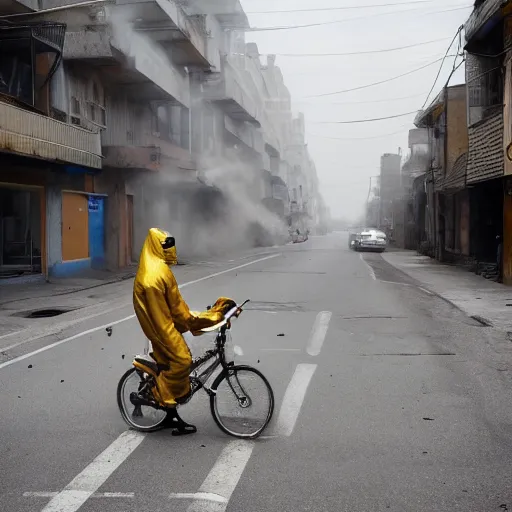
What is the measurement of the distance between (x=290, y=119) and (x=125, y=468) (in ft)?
394

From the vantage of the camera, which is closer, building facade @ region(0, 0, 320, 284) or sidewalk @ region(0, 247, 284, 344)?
sidewalk @ region(0, 247, 284, 344)

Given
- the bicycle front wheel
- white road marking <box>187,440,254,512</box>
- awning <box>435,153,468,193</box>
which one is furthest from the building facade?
white road marking <box>187,440,254,512</box>

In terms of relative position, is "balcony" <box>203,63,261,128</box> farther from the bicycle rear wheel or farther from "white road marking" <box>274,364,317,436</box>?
the bicycle rear wheel

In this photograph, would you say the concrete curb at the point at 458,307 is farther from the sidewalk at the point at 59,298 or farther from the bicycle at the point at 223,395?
the bicycle at the point at 223,395

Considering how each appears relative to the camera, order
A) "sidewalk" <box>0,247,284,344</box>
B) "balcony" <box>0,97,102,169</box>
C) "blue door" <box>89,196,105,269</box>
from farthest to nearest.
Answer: "blue door" <box>89,196,105,269</box>, "balcony" <box>0,97,102,169</box>, "sidewalk" <box>0,247,284,344</box>

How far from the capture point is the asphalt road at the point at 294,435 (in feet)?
13.3

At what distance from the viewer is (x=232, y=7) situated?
51375mm

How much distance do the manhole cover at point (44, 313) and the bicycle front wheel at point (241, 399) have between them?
27.3 ft

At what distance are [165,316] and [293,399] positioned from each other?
1.95 metres

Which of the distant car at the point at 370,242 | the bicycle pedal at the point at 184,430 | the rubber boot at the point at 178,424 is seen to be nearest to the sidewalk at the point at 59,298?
the rubber boot at the point at 178,424

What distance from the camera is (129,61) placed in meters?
23.2

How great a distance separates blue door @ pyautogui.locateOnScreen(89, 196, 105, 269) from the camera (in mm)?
23891

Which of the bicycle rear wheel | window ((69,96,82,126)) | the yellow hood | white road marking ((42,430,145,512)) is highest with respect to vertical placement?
window ((69,96,82,126))

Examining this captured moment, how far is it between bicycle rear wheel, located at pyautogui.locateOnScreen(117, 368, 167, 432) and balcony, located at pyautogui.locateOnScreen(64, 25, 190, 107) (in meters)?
18.1
